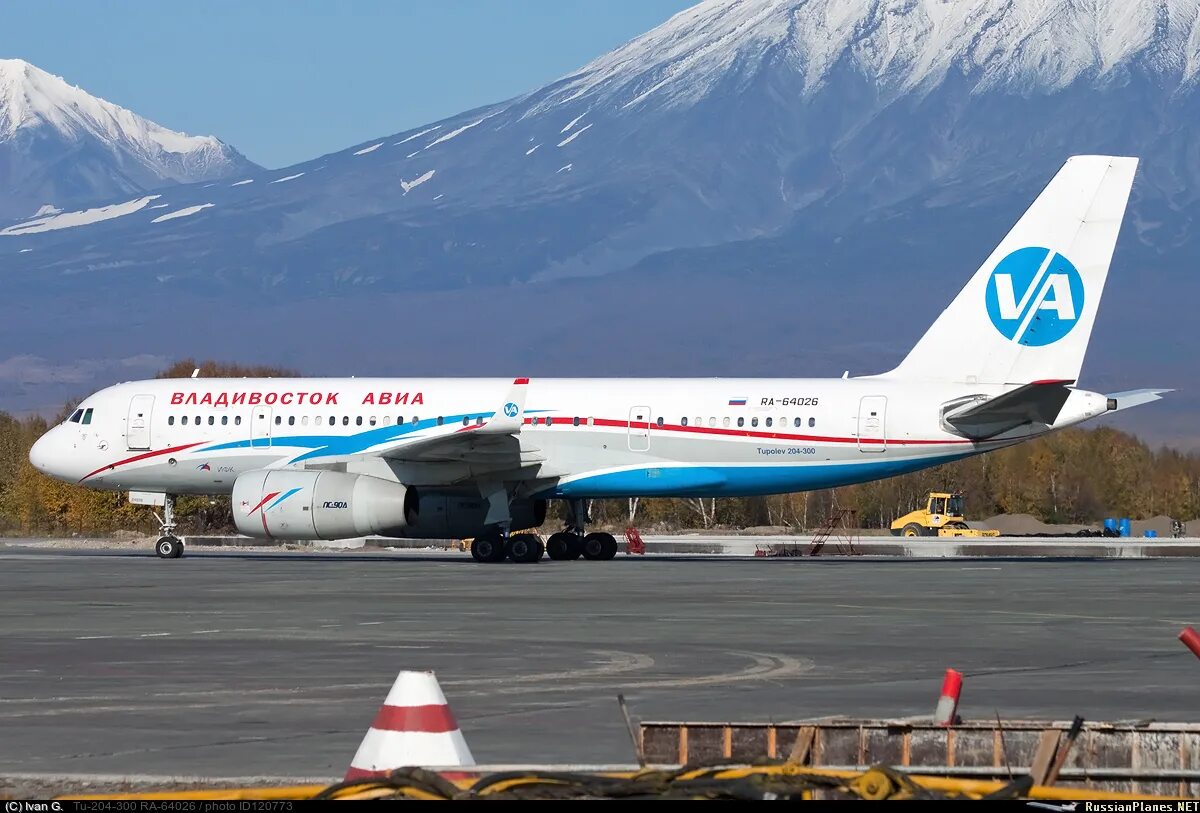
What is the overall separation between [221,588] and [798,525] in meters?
65.9

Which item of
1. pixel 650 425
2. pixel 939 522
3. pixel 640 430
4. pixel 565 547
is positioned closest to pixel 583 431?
pixel 640 430

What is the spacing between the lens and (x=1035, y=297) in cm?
3988

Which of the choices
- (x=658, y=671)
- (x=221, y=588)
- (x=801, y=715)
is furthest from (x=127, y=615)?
(x=801, y=715)

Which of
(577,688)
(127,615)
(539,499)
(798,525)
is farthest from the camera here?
(798,525)

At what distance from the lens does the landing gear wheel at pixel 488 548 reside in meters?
41.8

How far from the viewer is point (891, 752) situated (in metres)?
9.77

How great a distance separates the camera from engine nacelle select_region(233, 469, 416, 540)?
38.4 meters

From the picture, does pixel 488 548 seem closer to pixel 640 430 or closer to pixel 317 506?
pixel 640 430

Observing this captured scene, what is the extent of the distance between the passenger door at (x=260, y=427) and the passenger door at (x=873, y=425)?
12035 millimetres

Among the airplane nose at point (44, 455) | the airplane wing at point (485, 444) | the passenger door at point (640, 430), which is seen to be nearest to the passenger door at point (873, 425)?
the passenger door at point (640, 430)

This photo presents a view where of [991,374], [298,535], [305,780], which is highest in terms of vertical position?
[991,374]

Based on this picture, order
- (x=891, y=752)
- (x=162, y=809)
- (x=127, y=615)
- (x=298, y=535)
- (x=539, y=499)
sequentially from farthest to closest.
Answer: (x=539, y=499) < (x=298, y=535) < (x=127, y=615) < (x=891, y=752) < (x=162, y=809)

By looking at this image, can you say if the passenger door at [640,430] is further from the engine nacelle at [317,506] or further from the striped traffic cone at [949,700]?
the striped traffic cone at [949,700]

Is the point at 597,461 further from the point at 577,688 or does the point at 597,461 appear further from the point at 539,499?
the point at 577,688
